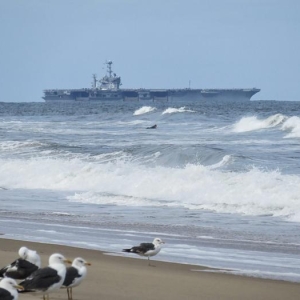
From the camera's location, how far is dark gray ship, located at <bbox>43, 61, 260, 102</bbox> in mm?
153625

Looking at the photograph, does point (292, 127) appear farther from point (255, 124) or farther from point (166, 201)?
point (166, 201)

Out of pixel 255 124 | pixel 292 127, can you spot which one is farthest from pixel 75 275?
pixel 255 124

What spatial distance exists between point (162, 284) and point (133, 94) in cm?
14790

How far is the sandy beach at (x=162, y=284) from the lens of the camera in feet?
25.2

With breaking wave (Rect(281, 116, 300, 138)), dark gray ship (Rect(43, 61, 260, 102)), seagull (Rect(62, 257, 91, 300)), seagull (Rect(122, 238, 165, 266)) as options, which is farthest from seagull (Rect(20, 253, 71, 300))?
dark gray ship (Rect(43, 61, 260, 102))

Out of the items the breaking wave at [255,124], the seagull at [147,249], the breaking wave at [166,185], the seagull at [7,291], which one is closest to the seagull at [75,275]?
the seagull at [7,291]

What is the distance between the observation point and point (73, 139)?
123ft

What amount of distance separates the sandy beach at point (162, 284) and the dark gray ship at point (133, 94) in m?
143

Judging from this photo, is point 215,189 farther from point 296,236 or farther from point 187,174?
point 296,236

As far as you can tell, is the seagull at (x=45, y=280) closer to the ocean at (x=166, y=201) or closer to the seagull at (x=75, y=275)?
the seagull at (x=75, y=275)

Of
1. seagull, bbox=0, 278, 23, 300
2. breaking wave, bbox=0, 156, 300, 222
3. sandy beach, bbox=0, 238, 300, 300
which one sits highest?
seagull, bbox=0, 278, 23, 300

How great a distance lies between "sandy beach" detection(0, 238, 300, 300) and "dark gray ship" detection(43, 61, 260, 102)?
143 meters

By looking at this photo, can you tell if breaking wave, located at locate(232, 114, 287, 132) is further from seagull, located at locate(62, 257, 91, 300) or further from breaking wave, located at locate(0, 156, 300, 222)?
seagull, located at locate(62, 257, 91, 300)

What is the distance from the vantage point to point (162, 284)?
8289mm
